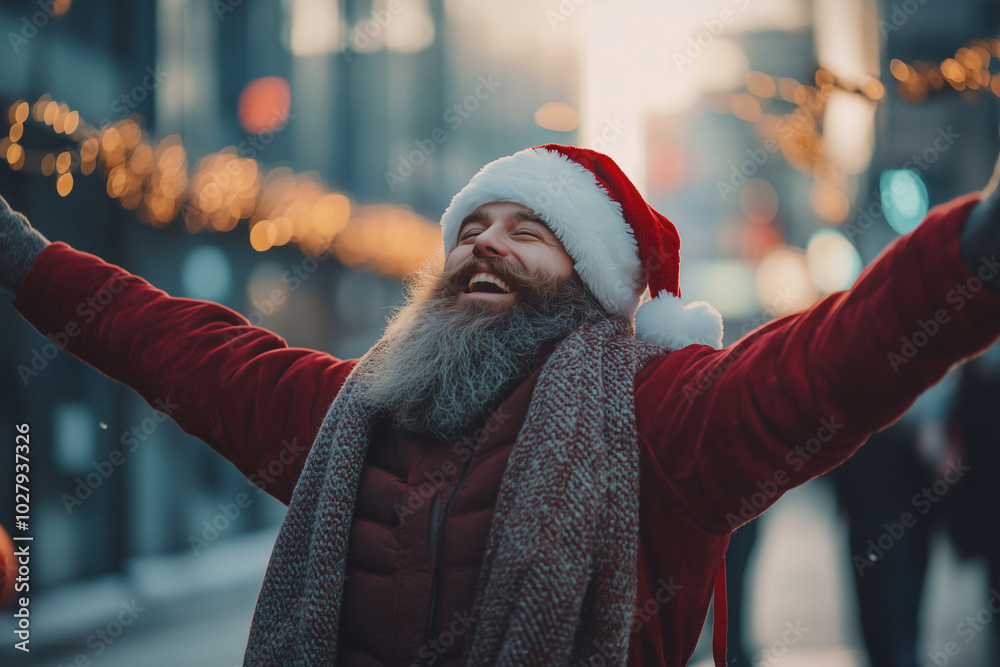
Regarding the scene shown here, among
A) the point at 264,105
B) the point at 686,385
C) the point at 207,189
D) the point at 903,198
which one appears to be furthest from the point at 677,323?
the point at 264,105

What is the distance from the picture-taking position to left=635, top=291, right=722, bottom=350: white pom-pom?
158 centimetres

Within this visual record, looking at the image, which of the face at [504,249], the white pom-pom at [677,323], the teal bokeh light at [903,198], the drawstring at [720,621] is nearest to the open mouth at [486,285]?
the face at [504,249]

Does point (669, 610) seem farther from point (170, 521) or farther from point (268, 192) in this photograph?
point (268, 192)

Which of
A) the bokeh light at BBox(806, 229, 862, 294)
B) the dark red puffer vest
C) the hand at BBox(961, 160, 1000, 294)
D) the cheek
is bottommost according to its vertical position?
the bokeh light at BBox(806, 229, 862, 294)

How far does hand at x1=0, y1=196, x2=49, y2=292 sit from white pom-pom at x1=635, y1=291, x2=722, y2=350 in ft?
5.35

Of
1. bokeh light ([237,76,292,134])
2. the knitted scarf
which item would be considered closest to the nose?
the knitted scarf

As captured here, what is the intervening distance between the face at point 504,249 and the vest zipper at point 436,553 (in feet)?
1.64

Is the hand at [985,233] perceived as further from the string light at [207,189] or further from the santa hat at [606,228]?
the string light at [207,189]

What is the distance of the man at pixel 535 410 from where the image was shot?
1060mm

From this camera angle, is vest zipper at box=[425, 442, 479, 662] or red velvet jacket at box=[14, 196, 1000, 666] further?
vest zipper at box=[425, 442, 479, 662]

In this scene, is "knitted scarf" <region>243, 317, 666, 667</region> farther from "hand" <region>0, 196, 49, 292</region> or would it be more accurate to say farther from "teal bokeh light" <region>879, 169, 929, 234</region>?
"teal bokeh light" <region>879, 169, 929, 234</region>

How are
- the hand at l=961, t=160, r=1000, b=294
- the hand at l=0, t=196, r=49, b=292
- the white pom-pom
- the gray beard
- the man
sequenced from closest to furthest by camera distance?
the hand at l=961, t=160, r=1000, b=294 → the man → the gray beard → the white pom-pom → the hand at l=0, t=196, r=49, b=292

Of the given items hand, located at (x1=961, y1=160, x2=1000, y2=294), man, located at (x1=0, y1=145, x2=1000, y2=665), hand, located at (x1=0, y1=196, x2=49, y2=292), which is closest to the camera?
hand, located at (x1=961, y1=160, x2=1000, y2=294)

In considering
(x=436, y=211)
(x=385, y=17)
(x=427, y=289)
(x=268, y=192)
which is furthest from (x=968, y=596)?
(x=385, y=17)
